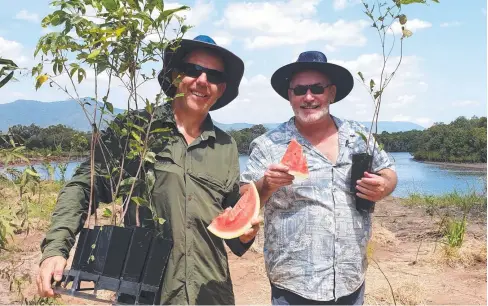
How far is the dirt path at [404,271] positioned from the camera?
19.3 ft

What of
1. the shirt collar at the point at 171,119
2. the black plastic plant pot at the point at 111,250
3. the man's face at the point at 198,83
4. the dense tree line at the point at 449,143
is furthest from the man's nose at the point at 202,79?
the dense tree line at the point at 449,143

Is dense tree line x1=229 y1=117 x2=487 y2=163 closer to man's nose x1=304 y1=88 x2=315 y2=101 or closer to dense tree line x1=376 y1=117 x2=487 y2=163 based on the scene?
dense tree line x1=376 y1=117 x2=487 y2=163

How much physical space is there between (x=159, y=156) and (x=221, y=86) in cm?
60

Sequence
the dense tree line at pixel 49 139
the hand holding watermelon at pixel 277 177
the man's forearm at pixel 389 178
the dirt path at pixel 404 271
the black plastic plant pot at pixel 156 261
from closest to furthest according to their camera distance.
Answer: the black plastic plant pot at pixel 156 261 < the hand holding watermelon at pixel 277 177 < the dense tree line at pixel 49 139 < the man's forearm at pixel 389 178 < the dirt path at pixel 404 271

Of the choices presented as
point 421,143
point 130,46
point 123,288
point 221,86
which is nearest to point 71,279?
point 123,288

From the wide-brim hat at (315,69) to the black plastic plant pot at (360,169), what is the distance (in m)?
0.63

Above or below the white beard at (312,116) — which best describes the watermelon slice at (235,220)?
below

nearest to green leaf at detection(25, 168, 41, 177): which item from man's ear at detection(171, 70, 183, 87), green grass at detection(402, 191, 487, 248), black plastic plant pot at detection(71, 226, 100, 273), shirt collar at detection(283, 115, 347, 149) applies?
black plastic plant pot at detection(71, 226, 100, 273)

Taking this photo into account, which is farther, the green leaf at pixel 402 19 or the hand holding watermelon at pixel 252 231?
→ the green leaf at pixel 402 19

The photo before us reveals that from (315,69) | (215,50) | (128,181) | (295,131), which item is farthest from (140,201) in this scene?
(315,69)

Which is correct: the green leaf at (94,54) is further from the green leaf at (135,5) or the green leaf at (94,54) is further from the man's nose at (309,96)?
the man's nose at (309,96)

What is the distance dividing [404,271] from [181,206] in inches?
213

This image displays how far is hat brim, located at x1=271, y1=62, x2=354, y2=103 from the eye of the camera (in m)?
3.02

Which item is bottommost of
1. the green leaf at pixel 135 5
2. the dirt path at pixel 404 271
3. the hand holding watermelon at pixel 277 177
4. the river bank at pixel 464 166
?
the dirt path at pixel 404 271
